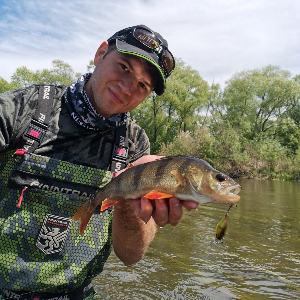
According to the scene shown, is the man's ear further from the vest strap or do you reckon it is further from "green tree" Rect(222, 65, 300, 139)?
"green tree" Rect(222, 65, 300, 139)

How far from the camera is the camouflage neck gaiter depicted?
99.3 inches

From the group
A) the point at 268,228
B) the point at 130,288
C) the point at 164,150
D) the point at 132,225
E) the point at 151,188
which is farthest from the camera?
the point at 164,150

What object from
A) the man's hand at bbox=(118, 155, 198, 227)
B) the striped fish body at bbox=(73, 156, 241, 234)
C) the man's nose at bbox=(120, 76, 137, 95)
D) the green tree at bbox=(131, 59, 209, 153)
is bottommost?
the man's hand at bbox=(118, 155, 198, 227)

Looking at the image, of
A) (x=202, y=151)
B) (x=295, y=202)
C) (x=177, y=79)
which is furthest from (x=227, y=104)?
(x=295, y=202)

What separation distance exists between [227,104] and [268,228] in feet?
Answer: 120

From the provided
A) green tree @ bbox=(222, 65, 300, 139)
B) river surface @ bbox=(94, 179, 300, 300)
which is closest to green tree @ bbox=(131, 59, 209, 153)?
green tree @ bbox=(222, 65, 300, 139)

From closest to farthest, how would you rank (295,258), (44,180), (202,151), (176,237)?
1. (44,180)
2. (295,258)
3. (176,237)
4. (202,151)

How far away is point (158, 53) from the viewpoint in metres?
2.67

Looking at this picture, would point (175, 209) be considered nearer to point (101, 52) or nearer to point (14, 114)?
point (14, 114)

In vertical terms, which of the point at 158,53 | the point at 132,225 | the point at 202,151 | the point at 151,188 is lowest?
the point at 132,225

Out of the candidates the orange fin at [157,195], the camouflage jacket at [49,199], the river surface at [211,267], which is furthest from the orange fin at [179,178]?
the river surface at [211,267]

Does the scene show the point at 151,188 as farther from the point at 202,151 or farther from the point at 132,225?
the point at 202,151

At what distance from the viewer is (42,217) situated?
2.37m

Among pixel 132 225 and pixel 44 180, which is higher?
pixel 44 180
